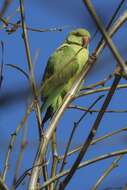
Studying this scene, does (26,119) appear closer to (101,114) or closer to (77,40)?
(101,114)

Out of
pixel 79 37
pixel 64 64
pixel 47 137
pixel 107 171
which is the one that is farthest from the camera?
pixel 79 37

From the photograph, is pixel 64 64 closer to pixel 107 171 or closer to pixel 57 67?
pixel 57 67

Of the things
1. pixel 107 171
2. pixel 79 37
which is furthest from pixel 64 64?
pixel 107 171

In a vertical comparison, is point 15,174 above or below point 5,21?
below

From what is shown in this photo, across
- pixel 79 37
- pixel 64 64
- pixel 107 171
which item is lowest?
pixel 107 171

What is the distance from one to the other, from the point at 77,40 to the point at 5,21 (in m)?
2.58

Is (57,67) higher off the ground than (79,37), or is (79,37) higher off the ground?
(79,37)

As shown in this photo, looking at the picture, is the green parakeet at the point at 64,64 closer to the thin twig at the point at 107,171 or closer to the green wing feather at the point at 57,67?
the green wing feather at the point at 57,67

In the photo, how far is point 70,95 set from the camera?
1993mm

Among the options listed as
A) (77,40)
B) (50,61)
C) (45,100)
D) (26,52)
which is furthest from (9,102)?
(77,40)

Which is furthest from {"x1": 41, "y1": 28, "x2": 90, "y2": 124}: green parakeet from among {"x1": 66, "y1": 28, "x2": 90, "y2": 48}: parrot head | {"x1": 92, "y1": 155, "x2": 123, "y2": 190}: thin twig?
{"x1": 92, "y1": 155, "x2": 123, "y2": 190}: thin twig

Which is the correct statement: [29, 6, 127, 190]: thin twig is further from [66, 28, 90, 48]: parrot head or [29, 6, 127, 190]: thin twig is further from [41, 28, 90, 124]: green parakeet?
[66, 28, 90, 48]: parrot head

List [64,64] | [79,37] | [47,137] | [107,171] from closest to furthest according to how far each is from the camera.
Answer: [47,137] < [107,171] < [64,64] < [79,37]

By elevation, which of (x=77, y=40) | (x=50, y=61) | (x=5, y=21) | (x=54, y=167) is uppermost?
(x=77, y=40)
